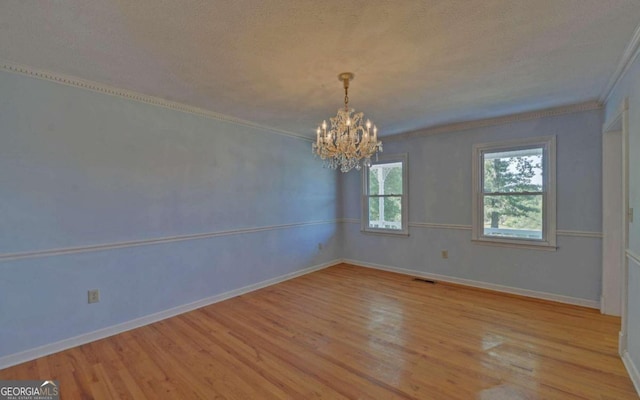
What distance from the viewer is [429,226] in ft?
15.2

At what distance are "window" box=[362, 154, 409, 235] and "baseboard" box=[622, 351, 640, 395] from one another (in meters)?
2.88

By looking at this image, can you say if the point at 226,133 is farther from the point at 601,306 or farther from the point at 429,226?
the point at 601,306

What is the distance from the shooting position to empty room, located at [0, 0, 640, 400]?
1.91 meters

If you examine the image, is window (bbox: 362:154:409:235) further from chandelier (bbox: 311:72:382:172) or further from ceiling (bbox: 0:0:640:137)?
chandelier (bbox: 311:72:382:172)

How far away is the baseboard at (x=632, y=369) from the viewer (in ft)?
6.34

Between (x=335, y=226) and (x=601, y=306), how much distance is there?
12.6 feet

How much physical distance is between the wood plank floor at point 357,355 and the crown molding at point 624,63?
2.34 metres

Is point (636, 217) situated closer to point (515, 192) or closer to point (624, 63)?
point (624, 63)

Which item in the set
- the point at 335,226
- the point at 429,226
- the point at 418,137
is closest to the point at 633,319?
the point at 429,226

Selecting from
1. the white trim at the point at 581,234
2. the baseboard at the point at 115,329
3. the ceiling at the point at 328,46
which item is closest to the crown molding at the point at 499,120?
the ceiling at the point at 328,46

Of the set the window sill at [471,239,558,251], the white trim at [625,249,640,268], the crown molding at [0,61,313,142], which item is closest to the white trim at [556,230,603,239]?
the window sill at [471,239,558,251]

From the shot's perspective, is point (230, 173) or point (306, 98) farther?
point (230, 173)

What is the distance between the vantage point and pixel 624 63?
226cm
